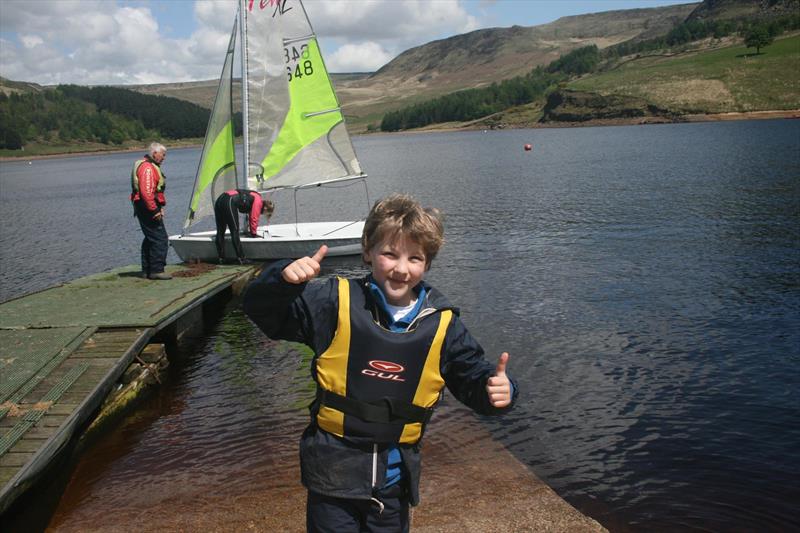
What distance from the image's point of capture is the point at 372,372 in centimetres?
332

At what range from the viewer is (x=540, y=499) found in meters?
6.81

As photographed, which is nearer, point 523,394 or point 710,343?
point 523,394

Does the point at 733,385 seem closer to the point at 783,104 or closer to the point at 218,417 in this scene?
the point at 218,417

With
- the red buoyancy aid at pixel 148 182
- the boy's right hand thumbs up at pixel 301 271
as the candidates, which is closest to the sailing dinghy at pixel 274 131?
the red buoyancy aid at pixel 148 182

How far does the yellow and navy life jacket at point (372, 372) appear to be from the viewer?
129 inches

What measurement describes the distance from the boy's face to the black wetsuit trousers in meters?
15.2

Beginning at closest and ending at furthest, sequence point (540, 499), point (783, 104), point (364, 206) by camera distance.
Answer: point (540, 499) < point (364, 206) < point (783, 104)

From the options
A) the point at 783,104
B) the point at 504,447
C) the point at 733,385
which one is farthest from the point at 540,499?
the point at 783,104

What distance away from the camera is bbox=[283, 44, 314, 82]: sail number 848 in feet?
65.5

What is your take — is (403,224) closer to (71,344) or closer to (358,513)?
(358,513)

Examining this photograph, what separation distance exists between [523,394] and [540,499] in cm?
336

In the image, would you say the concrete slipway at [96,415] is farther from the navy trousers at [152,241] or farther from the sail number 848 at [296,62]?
the sail number 848 at [296,62]

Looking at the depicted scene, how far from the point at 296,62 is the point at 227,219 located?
567cm

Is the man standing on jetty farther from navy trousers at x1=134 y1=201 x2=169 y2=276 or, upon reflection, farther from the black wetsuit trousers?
the black wetsuit trousers
